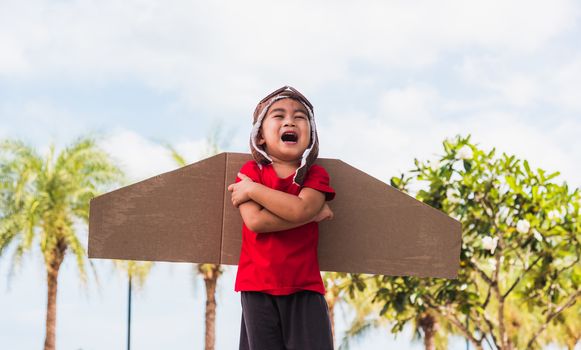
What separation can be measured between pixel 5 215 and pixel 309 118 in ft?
33.1

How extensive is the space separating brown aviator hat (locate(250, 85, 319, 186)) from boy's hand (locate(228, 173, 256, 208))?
127 millimetres

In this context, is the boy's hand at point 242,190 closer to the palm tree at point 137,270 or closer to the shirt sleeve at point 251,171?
the shirt sleeve at point 251,171

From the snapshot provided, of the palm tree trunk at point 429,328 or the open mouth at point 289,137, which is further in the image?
the palm tree trunk at point 429,328

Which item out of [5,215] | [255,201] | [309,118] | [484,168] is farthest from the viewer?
[5,215]

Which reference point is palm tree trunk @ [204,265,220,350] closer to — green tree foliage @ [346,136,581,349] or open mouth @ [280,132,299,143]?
green tree foliage @ [346,136,581,349]

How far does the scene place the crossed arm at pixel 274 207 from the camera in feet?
10.2

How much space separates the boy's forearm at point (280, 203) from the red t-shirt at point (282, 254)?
0.34ft

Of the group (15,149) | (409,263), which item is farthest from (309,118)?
(15,149)

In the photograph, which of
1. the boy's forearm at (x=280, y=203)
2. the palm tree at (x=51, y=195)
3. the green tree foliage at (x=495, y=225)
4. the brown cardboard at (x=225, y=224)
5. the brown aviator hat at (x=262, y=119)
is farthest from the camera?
the palm tree at (x=51, y=195)

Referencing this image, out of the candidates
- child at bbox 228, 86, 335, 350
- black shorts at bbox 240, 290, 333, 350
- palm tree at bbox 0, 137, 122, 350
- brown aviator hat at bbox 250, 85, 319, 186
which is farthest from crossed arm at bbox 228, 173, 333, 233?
palm tree at bbox 0, 137, 122, 350

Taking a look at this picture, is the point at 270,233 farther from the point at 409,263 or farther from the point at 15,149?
the point at 15,149

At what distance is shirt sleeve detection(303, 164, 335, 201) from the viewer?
3248mm

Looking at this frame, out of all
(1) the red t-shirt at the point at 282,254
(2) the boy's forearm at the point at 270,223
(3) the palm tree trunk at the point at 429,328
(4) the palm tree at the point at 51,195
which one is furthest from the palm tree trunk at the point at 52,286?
(2) the boy's forearm at the point at 270,223

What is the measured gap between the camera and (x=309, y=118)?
134 inches
